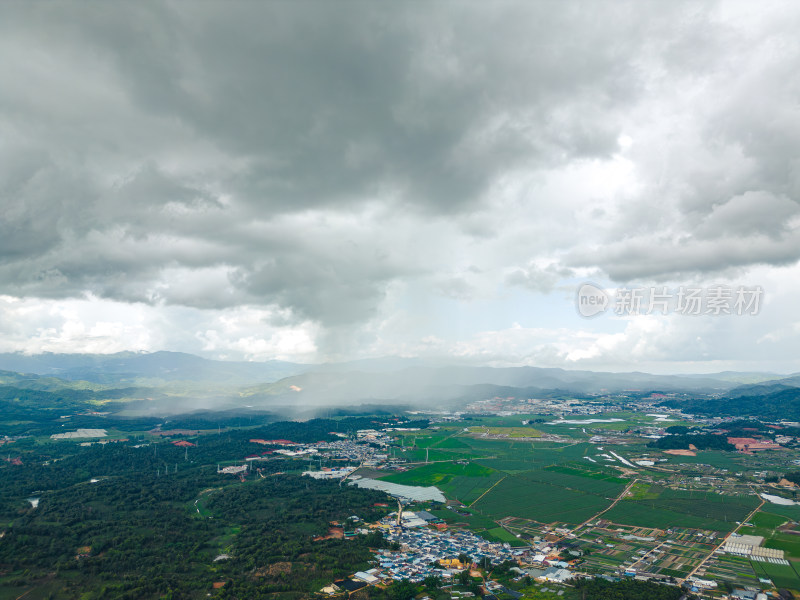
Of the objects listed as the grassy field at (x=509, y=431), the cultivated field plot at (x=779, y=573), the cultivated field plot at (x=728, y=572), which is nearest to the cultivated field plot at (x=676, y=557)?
the cultivated field plot at (x=728, y=572)

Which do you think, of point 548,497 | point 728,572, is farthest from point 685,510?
point 728,572

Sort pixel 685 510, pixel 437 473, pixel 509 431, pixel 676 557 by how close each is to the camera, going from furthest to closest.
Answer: pixel 509 431, pixel 437 473, pixel 685 510, pixel 676 557

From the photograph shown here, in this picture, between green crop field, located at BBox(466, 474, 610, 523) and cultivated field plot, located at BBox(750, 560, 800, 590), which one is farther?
green crop field, located at BBox(466, 474, 610, 523)

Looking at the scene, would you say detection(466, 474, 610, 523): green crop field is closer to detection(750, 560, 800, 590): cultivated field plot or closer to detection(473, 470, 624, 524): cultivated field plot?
detection(473, 470, 624, 524): cultivated field plot

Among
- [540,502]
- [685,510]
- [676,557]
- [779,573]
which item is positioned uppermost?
[779,573]

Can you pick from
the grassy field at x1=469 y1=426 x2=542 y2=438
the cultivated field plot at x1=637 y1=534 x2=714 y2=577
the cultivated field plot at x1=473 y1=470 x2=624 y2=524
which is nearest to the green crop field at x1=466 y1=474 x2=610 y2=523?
the cultivated field plot at x1=473 y1=470 x2=624 y2=524

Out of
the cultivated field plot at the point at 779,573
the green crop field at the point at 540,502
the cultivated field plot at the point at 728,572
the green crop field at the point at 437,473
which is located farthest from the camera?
the green crop field at the point at 437,473

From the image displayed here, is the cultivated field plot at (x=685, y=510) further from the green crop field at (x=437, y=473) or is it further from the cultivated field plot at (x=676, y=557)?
the green crop field at (x=437, y=473)

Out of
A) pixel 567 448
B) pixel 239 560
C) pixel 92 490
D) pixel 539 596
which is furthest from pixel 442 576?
pixel 567 448

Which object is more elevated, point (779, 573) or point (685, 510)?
point (779, 573)

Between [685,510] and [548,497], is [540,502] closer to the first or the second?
[548,497]
